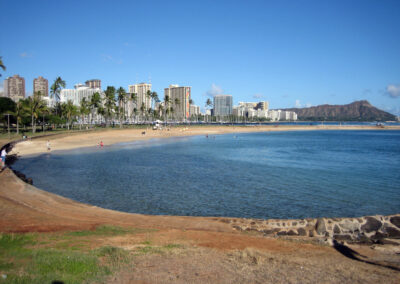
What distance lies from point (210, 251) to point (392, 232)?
8.20 metres

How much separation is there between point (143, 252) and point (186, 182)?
1812 cm

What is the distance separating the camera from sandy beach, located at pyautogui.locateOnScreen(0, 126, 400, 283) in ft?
27.3

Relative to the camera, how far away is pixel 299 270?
8.81 m

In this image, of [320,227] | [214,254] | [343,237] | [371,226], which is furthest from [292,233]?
[214,254]

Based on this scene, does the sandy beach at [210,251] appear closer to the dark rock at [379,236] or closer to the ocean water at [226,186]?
the dark rock at [379,236]

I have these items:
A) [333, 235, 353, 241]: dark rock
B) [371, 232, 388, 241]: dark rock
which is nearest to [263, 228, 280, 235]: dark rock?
[333, 235, 353, 241]: dark rock

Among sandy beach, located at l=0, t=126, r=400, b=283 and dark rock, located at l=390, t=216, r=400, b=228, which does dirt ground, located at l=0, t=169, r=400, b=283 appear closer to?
sandy beach, located at l=0, t=126, r=400, b=283

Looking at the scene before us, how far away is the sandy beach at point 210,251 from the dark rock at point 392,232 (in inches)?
71.5

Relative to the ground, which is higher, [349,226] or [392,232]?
[349,226]

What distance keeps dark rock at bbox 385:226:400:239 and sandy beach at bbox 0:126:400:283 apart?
1816 mm

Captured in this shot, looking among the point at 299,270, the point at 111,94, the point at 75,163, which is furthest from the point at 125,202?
the point at 111,94

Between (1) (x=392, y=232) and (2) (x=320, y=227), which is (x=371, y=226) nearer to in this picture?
(1) (x=392, y=232)

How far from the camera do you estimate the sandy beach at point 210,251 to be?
8.32 meters

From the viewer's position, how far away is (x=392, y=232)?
12961 mm
